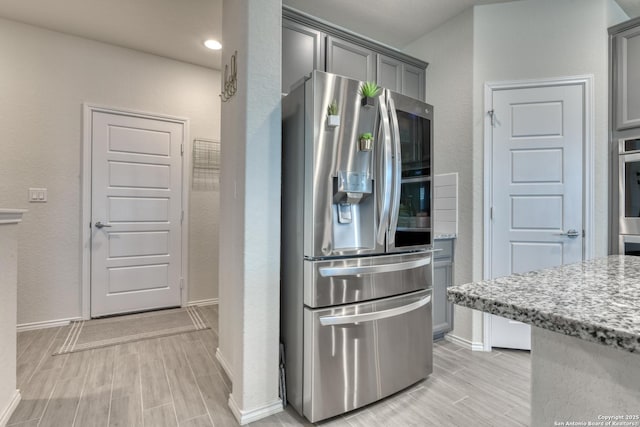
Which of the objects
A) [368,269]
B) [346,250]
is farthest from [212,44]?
[368,269]

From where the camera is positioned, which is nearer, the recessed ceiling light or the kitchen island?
the kitchen island

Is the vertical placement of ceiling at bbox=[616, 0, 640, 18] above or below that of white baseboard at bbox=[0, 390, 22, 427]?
above

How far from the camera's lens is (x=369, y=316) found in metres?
1.73

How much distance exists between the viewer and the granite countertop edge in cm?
43

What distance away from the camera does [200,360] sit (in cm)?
236

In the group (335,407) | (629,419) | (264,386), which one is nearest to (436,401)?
(335,407)

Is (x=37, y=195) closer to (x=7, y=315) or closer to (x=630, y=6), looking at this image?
(x=7, y=315)

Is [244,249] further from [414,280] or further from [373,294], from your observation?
[414,280]

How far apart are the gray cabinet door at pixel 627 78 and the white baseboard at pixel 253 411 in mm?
2962

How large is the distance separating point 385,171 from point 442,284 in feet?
4.44

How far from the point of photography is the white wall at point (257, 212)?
65.4 inches

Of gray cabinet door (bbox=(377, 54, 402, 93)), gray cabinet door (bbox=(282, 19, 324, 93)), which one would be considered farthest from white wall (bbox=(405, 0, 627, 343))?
gray cabinet door (bbox=(282, 19, 324, 93))

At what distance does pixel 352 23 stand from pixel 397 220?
6.49ft

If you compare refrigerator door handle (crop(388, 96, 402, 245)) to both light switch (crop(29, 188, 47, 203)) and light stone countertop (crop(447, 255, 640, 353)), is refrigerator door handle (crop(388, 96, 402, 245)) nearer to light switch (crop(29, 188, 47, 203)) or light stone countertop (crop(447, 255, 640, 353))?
light stone countertop (crop(447, 255, 640, 353))
